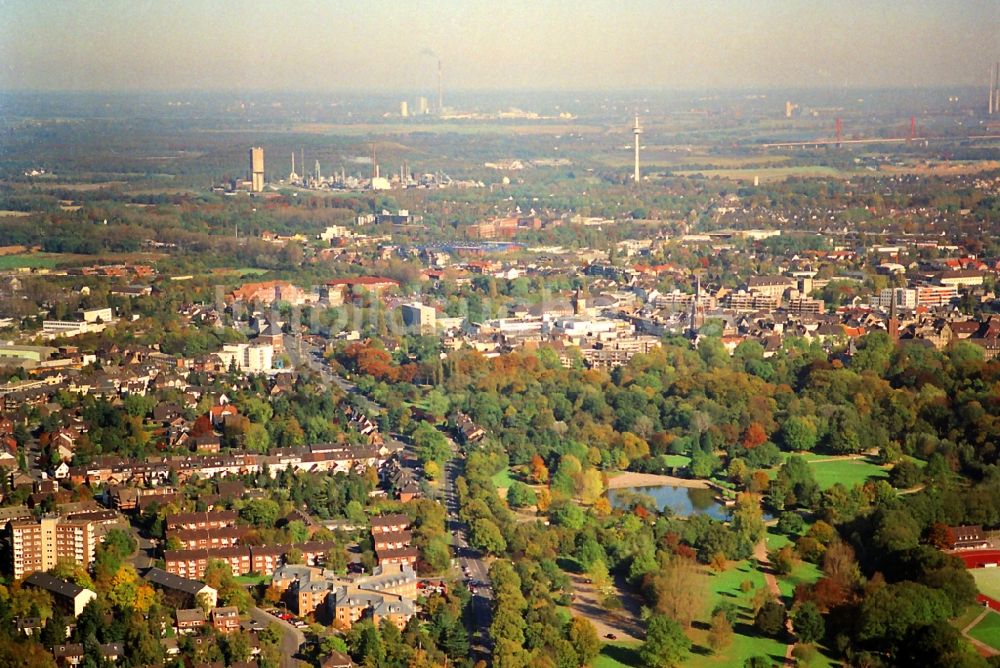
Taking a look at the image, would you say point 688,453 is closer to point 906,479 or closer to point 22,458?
point 906,479

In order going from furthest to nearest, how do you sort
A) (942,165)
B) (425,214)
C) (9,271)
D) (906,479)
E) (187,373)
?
1. (942,165)
2. (425,214)
3. (9,271)
4. (187,373)
5. (906,479)

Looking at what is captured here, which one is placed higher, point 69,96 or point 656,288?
point 69,96

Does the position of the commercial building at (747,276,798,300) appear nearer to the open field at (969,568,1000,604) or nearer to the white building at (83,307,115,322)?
the white building at (83,307,115,322)

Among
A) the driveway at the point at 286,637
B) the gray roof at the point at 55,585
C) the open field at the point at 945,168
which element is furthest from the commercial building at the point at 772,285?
the gray roof at the point at 55,585

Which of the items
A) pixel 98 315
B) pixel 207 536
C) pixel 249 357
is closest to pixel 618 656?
pixel 207 536

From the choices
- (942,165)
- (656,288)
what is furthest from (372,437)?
(942,165)

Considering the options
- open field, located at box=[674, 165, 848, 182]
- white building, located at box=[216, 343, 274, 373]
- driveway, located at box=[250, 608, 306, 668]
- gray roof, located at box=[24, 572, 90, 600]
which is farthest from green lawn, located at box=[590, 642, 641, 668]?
open field, located at box=[674, 165, 848, 182]
